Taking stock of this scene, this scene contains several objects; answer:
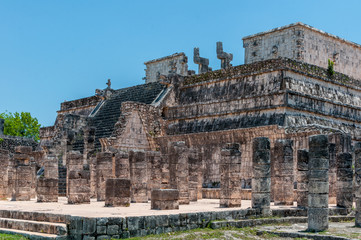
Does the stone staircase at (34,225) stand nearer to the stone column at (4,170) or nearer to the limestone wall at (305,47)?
the stone column at (4,170)

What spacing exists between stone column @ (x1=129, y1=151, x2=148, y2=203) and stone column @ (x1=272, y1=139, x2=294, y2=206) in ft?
14.6

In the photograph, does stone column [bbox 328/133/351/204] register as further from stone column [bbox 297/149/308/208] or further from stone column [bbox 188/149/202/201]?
stone column [bbox 188/149/202/201]

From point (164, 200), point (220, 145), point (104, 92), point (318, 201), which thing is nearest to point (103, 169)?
point (164, 200)

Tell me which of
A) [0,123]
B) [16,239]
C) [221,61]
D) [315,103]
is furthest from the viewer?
[0,123]

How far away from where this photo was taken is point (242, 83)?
2405 centimetres

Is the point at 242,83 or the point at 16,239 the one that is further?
the point at 242,83

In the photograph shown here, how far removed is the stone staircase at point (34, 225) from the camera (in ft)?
34.4

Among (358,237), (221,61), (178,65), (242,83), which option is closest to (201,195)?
(242,83)

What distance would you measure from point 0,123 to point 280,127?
106 ft

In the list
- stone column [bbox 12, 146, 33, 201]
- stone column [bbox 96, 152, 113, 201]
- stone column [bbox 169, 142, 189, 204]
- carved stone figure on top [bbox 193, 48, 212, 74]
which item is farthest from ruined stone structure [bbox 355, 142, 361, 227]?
carved stone figure on top [bbox 193, 48, 212, 74]

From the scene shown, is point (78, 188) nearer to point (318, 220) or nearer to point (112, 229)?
point (112, 229)

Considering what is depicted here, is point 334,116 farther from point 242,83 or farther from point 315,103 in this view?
point 242,83

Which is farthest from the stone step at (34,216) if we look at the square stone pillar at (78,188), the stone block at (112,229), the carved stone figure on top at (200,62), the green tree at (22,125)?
the green tree at (22,125)

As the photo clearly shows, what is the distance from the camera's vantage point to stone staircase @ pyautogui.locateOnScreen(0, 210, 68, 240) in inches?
413
